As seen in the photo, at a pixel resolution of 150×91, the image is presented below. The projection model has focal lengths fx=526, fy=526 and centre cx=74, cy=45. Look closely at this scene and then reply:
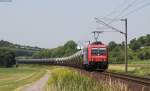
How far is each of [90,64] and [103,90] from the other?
33.1 m

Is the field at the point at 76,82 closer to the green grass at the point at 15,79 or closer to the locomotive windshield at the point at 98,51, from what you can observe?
the green grass at the point at 15,79

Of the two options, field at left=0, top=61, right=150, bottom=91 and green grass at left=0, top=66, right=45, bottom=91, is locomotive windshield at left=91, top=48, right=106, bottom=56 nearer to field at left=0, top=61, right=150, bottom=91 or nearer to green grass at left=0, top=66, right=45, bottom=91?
field at left=0, top=61, right=150, bottom=91

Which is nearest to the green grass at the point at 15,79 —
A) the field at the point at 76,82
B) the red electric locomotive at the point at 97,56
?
the field at the point at 76,82

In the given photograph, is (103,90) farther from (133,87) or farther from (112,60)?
(112,60)

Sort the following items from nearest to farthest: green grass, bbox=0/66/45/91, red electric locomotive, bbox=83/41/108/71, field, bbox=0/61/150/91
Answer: field, bbox=0/61/150/91
red electric locomotive, bbox=83/41/108/71
green grass, bbox=0/66/45/91

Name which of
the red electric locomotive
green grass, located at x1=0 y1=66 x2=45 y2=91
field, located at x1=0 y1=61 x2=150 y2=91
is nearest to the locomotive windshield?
the red electric locomotive

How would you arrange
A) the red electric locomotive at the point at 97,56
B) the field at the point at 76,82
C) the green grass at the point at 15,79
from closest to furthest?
1. the field at the point at 76,82
2. the red electric locomotive at the point at 97,56
3. the green grass at the point at 15,79

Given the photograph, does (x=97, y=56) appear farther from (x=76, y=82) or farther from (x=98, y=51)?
(x=76, y=82)

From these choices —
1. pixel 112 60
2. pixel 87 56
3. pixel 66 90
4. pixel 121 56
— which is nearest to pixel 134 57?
pixel 121 56

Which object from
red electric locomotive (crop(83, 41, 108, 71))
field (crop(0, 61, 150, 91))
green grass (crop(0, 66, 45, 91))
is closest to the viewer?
field (crop(0, 61, 150, 91))

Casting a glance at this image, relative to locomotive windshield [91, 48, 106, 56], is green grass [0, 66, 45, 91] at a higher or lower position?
lower

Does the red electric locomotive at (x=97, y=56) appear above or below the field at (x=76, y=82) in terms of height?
above

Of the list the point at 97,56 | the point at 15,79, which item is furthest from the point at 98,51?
the point at 15,79

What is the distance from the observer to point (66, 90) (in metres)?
25.0
